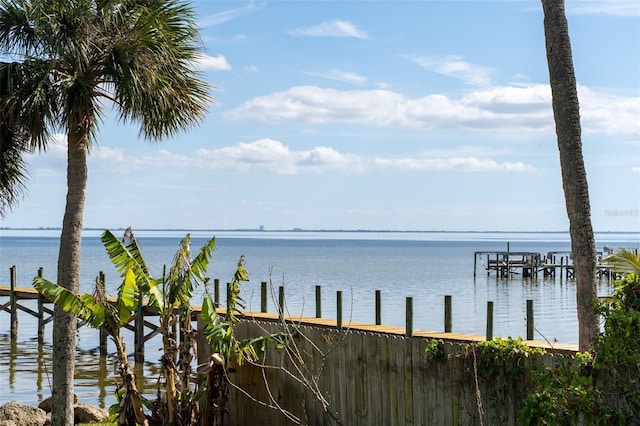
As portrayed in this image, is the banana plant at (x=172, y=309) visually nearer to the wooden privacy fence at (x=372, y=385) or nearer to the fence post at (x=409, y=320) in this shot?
the wooden privacy fence at (x=372, y=385)

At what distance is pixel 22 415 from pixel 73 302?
14.0ft

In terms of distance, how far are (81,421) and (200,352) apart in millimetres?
4053

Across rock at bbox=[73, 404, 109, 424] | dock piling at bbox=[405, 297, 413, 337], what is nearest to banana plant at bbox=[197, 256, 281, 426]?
dock piling at bbox=[405, 297, 413, 337]

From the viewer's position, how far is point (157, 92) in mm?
15070

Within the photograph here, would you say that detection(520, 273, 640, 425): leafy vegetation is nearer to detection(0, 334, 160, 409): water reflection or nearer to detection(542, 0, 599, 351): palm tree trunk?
detection(542, 0, 599, 351): palm tree trunk

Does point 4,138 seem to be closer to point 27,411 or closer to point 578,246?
point 27,411

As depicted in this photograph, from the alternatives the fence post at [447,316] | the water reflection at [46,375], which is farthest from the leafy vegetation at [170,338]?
the water reflection at [46,375]

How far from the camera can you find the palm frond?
13289 mm

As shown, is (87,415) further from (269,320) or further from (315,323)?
(315,323)

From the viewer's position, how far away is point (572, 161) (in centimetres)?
1115

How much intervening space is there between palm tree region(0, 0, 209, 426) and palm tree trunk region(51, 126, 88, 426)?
0.02m

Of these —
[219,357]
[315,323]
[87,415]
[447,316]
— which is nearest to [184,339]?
[219,357]

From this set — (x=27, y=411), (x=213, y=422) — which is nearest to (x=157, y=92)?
(x=213, y=422)

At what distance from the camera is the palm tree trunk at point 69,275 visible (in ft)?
48.7
